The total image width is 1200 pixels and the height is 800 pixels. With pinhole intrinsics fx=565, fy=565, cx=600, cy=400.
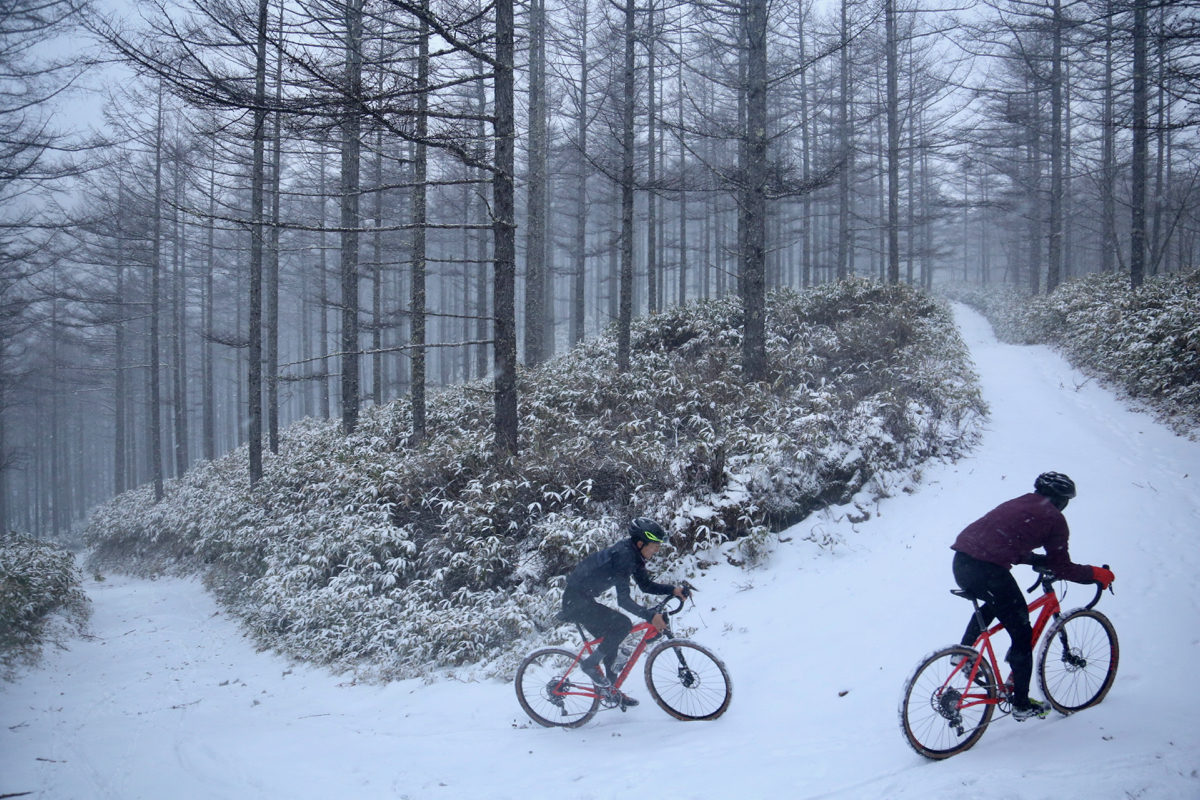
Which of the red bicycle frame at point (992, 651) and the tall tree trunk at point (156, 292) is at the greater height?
the tall tree trunk at point (156, 292)

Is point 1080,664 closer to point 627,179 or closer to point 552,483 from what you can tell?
point 552,483

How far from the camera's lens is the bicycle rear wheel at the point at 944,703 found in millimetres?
3973

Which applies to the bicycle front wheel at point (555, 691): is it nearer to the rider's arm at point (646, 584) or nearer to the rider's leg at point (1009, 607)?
the rider's arm at point (646, 584)

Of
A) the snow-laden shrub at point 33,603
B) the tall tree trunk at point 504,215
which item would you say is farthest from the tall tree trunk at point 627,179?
the snow-laden shrub at point 33,603

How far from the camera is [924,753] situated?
397 cm

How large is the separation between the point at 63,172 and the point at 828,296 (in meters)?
17.4

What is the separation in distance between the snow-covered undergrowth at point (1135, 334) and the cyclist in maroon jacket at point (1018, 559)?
7.69m

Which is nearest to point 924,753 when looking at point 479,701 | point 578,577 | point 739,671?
point 739,671

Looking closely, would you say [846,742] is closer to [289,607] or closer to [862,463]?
[862,463]

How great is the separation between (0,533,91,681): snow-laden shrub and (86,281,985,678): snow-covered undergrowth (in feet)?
7.45

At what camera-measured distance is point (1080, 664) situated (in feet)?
13.8

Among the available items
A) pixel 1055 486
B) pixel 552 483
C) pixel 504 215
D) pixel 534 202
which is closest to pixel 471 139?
pixel 504 215

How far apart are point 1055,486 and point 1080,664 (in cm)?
144

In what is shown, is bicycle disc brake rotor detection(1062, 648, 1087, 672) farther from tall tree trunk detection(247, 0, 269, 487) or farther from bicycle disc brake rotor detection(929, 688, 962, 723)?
tall tree trunk detection(247, 0, 269, 487)
